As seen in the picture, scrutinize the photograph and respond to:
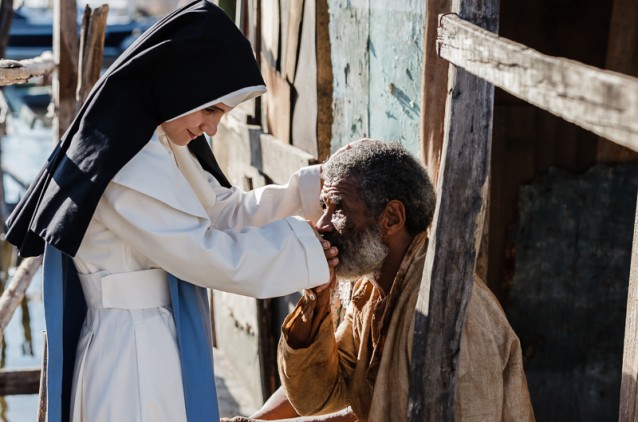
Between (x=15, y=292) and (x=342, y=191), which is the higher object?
(x=342, y=191)

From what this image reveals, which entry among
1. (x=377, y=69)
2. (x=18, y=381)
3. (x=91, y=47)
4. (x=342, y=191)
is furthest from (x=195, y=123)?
(x=91, y=47)

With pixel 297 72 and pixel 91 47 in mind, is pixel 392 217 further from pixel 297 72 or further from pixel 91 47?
pixel 91 47

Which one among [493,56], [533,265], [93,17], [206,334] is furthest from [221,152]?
[493,56]

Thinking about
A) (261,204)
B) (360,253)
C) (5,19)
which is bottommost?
(360,253)

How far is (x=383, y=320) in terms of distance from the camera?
10.1 ft

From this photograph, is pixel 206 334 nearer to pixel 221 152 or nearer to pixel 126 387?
pixel 126 387

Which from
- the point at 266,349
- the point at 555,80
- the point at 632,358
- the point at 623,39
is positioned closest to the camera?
the point at 555,80

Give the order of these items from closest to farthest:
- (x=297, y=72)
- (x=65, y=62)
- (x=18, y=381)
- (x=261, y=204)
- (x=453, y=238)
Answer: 1. (x=453, y=238)
2. (x=261, y=204)
3. (x=297, y=72)
4. (x=18, y=381)
5. (x=65, y=62)

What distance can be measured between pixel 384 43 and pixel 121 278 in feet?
5.11

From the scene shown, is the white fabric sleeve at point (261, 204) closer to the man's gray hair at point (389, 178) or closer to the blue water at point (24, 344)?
the man's gray hair at point (389, 178)

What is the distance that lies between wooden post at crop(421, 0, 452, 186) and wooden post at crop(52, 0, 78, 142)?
12.0ft

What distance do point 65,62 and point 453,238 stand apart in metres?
4.53

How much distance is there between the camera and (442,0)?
3.27 m

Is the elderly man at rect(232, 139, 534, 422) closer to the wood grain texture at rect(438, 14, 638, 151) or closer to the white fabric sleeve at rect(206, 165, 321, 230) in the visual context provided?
the white fabric sleeve at rect(206, 165, 321, 230)
